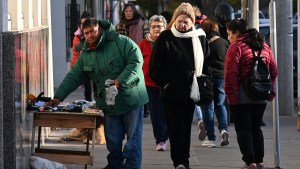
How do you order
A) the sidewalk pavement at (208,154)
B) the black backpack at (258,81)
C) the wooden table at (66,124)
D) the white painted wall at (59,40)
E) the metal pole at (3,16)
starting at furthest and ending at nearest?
the white painted wall at (59,40) → the sidewalk pavement at (208,154) → the black backpack at (258,81) → the wooden table at (66,124) → the metal pole at (3,16)

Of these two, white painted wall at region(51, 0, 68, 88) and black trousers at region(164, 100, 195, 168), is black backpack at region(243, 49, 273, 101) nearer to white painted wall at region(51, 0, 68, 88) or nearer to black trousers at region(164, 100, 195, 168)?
black trousers at region(164, 100, 195, 168)

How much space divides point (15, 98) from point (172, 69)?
2.12 metres

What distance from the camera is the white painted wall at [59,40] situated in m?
24.5

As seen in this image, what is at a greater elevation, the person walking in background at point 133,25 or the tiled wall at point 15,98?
the person walking in background at point 133,25

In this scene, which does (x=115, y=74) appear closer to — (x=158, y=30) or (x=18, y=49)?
(x=18, y=49)

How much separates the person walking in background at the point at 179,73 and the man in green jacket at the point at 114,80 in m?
0.38

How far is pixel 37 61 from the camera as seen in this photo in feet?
38.3

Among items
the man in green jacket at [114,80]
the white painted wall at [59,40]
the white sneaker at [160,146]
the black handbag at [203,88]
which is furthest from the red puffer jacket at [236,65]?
the white painted wall at [59,40]

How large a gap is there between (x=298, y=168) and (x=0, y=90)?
405 centimetres

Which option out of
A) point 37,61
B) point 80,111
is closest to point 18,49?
point 80,111

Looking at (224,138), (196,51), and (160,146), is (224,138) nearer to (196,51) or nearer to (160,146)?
(160,146)

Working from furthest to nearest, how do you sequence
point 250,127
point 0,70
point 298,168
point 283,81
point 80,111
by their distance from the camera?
point 283,81, point 298,168, point 250,127, point 80,111, point 0,70

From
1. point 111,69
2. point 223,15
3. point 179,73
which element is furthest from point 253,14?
point 111,69

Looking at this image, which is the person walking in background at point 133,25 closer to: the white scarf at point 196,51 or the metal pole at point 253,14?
the metal pole at point 253,14
